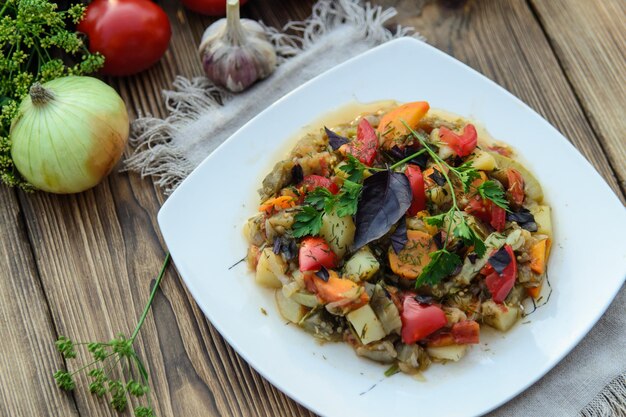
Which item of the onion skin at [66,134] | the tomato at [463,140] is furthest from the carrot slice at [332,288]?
the onion skin at [66,134]

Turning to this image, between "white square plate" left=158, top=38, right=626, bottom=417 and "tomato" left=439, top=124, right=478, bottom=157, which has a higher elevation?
"tomato" left=439, top=124, right=478, bottom=157

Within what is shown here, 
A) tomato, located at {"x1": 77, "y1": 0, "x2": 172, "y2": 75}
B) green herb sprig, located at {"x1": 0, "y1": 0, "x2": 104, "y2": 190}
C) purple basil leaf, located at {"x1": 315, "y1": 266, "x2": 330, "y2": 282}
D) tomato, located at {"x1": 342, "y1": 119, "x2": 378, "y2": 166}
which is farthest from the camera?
tomato, located at {"x1": 77, "y1": 0, "x2": 172, "y2": 75}

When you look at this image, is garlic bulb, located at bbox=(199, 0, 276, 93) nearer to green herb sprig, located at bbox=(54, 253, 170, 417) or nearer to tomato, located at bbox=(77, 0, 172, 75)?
tomato, located at bbox=(77, 0, 172, 75)

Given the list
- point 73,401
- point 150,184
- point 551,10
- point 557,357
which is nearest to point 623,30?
point 551,10

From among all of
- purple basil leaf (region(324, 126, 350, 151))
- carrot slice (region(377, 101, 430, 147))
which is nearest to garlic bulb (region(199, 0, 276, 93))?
purple basil leaf (region(324, 126, 350, 151))

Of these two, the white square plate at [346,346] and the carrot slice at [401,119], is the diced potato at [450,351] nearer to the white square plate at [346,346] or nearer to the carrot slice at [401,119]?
the white square plate at [346,346]

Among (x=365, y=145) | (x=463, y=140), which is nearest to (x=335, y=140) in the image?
(x=365, y=145)

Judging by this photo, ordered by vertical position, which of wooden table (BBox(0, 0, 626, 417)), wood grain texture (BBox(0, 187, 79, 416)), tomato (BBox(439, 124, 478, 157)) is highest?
tomato (BBox(439, 124, 478, 157))
